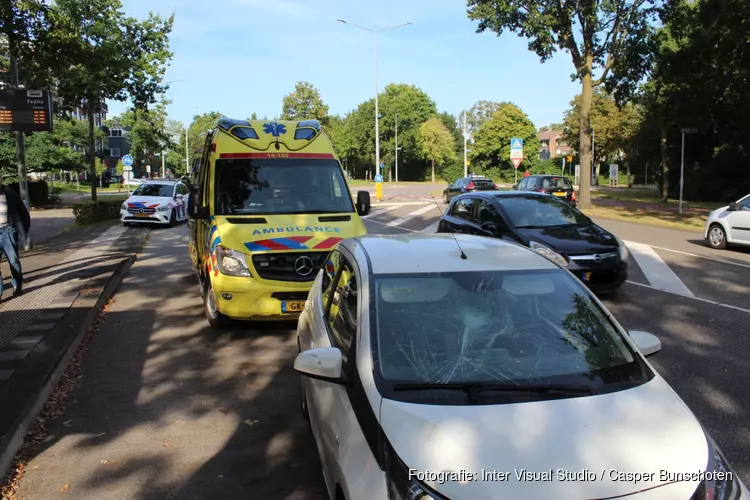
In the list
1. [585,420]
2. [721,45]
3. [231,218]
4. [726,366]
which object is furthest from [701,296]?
[721,45]

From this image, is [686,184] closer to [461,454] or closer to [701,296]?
[701,296]

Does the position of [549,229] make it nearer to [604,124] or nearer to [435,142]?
[604,124]

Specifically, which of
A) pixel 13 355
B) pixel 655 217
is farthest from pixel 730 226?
pixel 13 355

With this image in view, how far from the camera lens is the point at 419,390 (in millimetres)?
2602

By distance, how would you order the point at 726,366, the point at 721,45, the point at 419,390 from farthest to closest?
1. the point at 721,45
2. the point at 726,366
3. the point at 419,390

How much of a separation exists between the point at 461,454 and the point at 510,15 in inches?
1071

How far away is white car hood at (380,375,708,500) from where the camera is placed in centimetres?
207

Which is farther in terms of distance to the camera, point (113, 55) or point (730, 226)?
point (113, 55)

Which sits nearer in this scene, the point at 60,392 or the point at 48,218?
the point at 60,392

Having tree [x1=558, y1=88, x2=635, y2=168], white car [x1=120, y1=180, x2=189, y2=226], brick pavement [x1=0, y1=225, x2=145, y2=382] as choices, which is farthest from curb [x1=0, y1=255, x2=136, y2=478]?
tree [x1=558, y1=88, x2=635, y2=168]

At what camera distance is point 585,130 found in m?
27.7

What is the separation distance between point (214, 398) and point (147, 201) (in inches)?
695

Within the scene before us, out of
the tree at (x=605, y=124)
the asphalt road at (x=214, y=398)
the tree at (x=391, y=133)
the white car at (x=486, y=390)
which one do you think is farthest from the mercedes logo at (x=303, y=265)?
the tree at (x=391, y=133)

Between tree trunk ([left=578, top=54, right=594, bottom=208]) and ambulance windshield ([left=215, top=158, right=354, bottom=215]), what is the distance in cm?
2215
